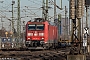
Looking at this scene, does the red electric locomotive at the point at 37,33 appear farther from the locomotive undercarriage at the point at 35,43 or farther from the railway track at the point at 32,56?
the railway track at the point at 32,56

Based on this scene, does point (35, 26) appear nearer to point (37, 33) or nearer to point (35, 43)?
A: point (37, 33)

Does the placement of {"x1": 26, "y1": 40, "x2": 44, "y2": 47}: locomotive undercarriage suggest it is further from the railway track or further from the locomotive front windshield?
the railway track

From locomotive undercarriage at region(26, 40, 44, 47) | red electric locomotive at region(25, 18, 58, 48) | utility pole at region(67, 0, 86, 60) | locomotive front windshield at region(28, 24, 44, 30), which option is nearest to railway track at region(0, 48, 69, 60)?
utility pole at region(67, 0, 86, 60)

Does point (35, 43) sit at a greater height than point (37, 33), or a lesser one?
lesser

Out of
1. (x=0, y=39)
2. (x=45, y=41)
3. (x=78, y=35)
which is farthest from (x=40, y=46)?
(x=78, y=35)

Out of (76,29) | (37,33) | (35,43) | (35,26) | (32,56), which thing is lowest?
(32,56)

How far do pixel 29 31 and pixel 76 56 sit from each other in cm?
2214

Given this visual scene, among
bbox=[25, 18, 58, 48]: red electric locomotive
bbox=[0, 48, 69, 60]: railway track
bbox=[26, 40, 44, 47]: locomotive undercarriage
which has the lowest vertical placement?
bbox=[0, 48, 69, 60]: railway track

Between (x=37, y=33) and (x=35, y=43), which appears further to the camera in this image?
(x=37, y=33)

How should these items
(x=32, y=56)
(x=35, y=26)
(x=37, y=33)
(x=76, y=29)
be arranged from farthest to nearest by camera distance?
1. (x=37, y=33)
2. (x=35, y=26)
3. (x=32, y=56)
4. (x=76, y=29)

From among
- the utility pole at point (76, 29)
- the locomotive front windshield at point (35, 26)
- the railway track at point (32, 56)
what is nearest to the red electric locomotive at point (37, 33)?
the locomotive front windshield at point (35, 26)

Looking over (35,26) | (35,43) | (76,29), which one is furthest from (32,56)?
(35,26)

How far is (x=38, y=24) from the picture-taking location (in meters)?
40.0

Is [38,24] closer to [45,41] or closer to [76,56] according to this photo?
Answer: [45,41]
